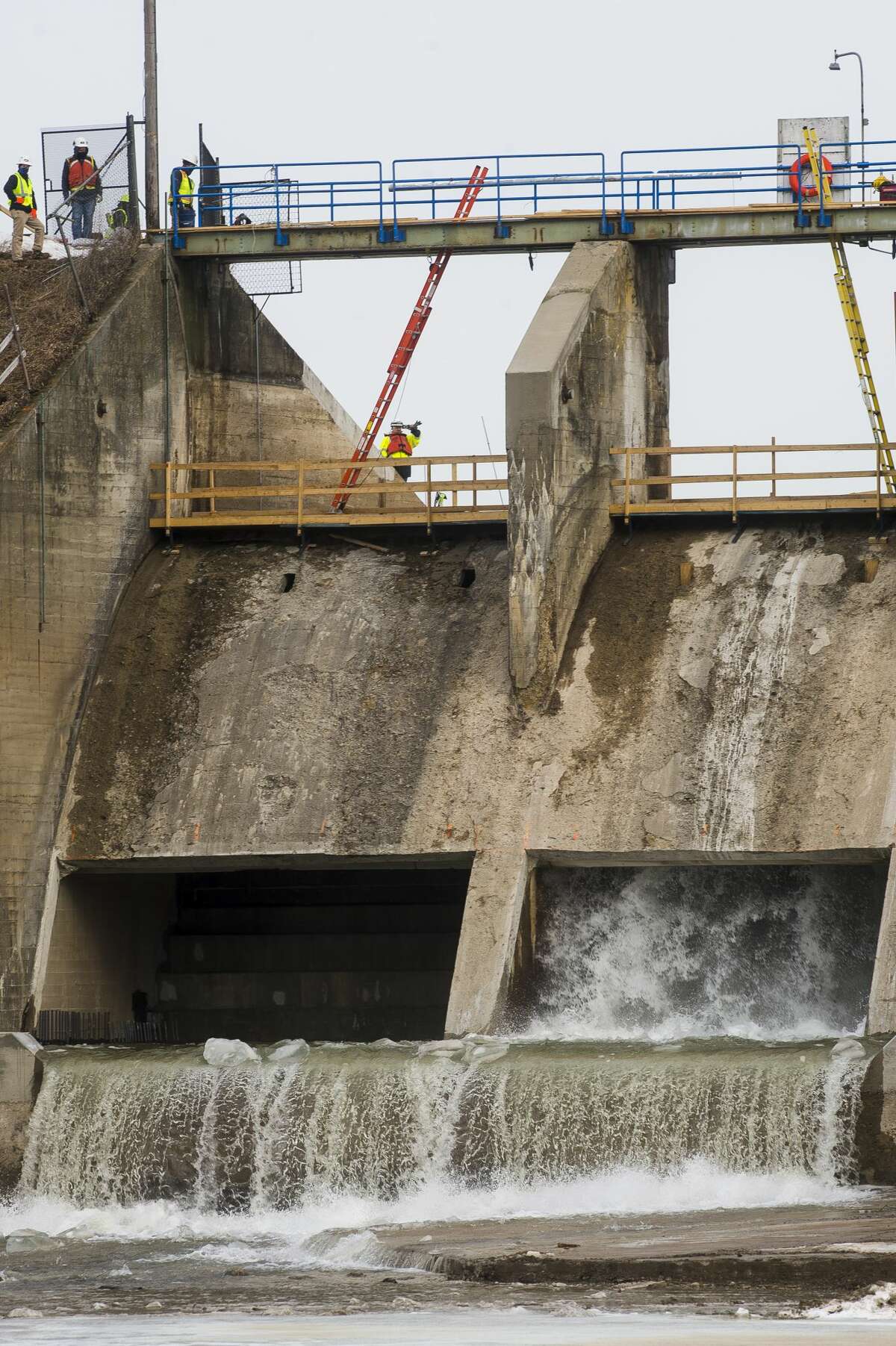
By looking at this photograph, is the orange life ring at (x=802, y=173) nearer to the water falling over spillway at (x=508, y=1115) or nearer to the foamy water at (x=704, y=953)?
the foamy water at (x=704, y=953)

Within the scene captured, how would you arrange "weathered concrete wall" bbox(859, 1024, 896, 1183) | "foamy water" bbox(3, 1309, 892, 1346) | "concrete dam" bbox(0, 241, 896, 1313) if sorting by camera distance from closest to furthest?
"foamy water" bbox(3, 1309, 892, 1346) < "weathered concrete wall" bbox(859, 1024, 896, 1183) < "concrete dam" bbox(0, 241, 896, 1313)

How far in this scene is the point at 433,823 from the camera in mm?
27641

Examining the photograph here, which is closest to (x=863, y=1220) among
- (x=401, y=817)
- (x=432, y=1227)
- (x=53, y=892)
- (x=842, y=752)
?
(x=432, y=1227)

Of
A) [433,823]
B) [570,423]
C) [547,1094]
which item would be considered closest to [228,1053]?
[547,1094]

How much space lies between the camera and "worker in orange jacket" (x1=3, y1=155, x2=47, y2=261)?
3425cm

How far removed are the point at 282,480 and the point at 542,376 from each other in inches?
239

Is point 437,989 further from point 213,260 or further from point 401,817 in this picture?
point 213,260

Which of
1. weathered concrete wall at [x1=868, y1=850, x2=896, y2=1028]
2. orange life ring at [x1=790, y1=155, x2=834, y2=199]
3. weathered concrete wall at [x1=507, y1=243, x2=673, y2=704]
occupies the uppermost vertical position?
orange life ring at [x1=790, y1=155, x2=834, y2=199]

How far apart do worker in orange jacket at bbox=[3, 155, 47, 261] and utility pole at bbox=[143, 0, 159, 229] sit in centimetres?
191

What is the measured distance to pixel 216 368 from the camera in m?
33.4

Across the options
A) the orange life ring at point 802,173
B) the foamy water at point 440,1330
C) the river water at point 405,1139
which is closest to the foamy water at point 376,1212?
the river water at point 405,1139

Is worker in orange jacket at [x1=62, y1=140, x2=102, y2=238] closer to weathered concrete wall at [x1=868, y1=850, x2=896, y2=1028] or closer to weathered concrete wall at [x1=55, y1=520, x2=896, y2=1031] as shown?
weathered concrete wall at [x1=55, y1=520, x2=896, y2=1031]

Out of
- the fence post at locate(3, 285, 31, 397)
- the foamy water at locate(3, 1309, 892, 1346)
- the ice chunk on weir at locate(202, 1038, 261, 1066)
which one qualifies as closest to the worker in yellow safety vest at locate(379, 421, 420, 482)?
the fence post at locate(3, 285, 31, 397)

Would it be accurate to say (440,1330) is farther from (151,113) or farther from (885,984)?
(151,113)
